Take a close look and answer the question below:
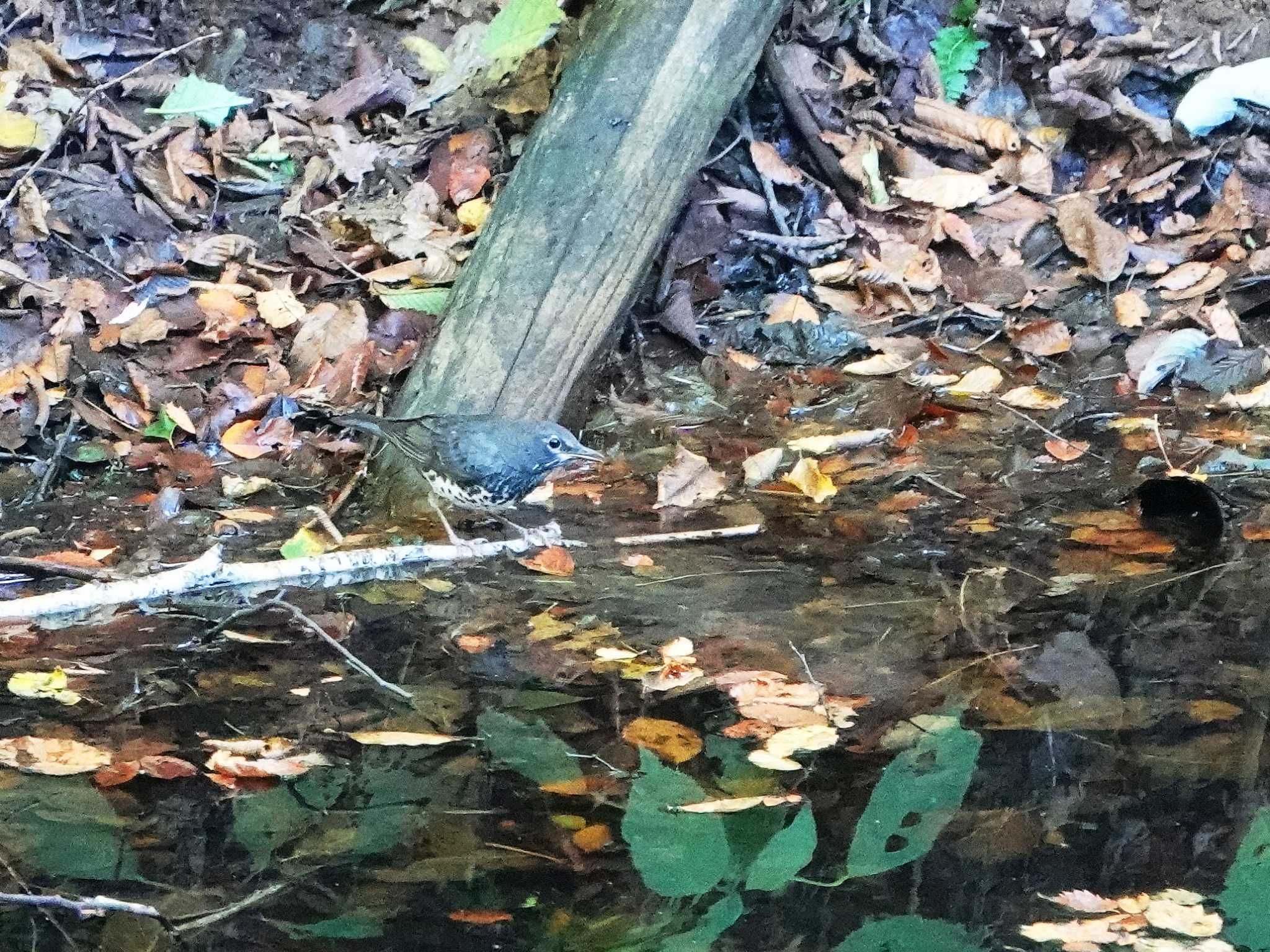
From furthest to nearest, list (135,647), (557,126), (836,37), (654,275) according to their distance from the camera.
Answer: (836,37) → (654,275) → (557,126) → (135,647)

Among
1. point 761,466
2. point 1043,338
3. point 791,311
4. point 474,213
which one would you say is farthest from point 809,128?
point 761,466

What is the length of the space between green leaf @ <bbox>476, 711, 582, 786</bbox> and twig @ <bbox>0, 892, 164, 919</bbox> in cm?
92

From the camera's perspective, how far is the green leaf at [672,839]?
2.67 m

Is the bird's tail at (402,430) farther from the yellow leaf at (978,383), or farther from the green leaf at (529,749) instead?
the yellow leaf at (978,383)

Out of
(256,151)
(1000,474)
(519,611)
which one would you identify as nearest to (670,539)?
(519,611)

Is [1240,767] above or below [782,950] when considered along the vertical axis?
above

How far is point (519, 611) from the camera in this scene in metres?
4.08

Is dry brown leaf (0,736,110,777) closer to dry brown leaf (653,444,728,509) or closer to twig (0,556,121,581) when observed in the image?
twig (0,556,121,581)

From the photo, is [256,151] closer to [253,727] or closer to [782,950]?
[253,727]

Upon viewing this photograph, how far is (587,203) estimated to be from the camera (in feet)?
17.7

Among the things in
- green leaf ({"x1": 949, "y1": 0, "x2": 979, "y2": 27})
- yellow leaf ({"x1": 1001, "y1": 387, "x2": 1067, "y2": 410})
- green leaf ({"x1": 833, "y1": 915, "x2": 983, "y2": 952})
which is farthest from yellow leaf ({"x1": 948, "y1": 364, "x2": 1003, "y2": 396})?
green leaf ({"x1": 833, "y1": 915, "x2": 983, "y2": 952})

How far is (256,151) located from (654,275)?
222 cm

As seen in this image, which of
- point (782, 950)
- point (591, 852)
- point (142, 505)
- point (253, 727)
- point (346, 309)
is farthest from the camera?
point (346, 309)

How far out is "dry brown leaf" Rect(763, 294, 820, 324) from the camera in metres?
6.36
